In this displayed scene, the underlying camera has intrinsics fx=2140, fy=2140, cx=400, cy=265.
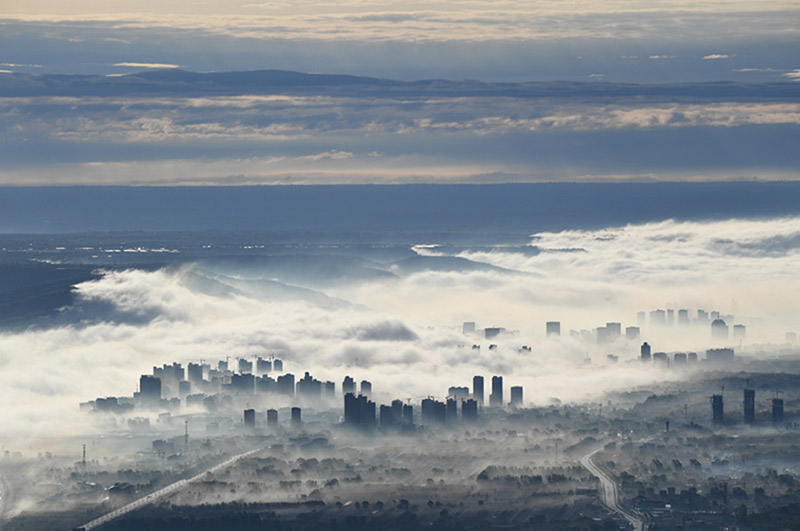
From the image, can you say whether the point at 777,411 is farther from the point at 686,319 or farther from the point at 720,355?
the point at 686,319

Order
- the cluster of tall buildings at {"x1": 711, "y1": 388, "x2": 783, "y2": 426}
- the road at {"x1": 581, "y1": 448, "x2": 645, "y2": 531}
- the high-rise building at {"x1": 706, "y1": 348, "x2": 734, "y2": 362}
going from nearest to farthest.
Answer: the road at {"x1": 581, "y1": 448, "x2": 645, "y2": 531} < the cluster of tall buildings at {"x1": 711, "y1": 388, "x2": 783, "y2": 426} < the high-rise building at {"x1": 706, "y1": 348, "x2": 734, "y2": 362}

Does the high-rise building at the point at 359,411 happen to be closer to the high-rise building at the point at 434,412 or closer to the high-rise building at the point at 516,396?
the high-rise building at the point at 434,412

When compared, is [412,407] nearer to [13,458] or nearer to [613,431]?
[613,431]

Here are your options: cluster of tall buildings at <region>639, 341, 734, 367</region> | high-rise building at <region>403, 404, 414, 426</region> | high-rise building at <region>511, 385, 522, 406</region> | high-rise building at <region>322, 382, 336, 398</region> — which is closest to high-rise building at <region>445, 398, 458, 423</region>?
high-rise building at <region>403, 404, 414, 426</region>

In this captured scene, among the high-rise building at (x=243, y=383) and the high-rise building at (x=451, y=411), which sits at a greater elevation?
the high-rise building at (x=243, y=383)

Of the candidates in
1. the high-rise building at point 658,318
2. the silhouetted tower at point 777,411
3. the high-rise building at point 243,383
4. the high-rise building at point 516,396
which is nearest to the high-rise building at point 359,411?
the high-rise building at point 516,396

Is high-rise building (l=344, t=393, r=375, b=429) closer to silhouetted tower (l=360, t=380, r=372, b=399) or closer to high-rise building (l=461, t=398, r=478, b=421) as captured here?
high-rise building (l=461, t=398, r=478, b=421)
